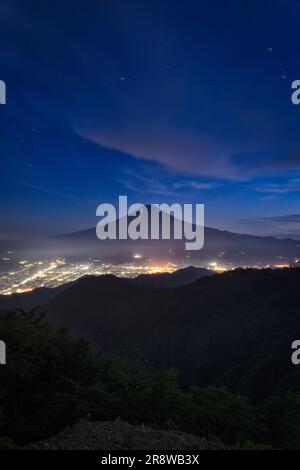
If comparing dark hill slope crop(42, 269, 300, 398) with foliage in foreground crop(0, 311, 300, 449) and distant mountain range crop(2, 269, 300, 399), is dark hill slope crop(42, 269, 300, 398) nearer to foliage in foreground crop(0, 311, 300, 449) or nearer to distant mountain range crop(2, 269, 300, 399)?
distant mountain range crop(2, 269, 300, 399)

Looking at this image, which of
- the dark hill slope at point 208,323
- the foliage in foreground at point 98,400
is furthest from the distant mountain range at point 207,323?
the foliage in foreground at point 98,400

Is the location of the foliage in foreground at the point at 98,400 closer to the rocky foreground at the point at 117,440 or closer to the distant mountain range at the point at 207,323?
the rocky foreground at the point at 117,440

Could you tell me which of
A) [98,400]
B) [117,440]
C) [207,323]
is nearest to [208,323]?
[207,323]

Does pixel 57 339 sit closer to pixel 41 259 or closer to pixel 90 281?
pixel 90 281

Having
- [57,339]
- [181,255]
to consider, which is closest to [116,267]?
[181,255]

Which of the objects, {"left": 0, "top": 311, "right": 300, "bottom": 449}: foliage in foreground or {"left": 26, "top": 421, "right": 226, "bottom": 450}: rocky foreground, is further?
{"left": 0, "top": 311, "right": 300, "bottom": 449}: foliage in foreground
